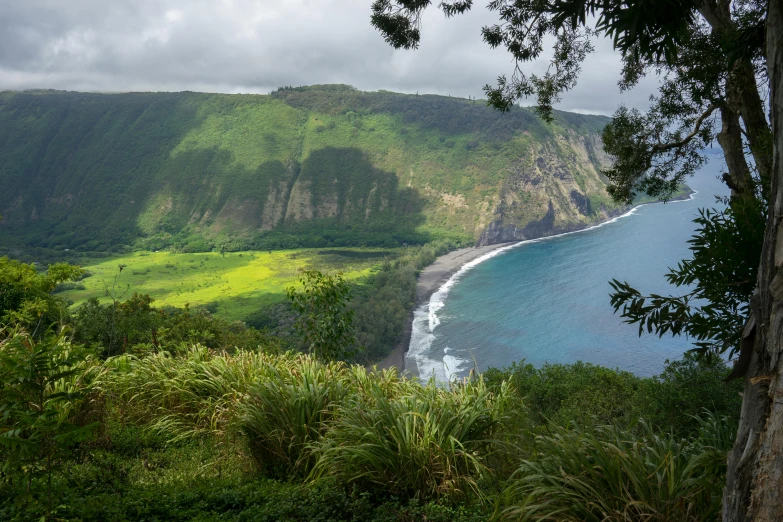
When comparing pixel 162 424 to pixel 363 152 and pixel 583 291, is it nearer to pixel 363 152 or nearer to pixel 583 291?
pixel 583 291

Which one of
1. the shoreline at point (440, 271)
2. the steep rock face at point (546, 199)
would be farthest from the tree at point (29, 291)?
the steep rock face at point (546, 199)

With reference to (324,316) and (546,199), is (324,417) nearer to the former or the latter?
(324,316)

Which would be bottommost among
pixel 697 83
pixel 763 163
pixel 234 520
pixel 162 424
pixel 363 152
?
pixel 162 424

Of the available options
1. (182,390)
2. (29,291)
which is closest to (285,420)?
(182,390)

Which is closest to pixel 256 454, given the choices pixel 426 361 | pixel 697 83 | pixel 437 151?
pixel 697 83

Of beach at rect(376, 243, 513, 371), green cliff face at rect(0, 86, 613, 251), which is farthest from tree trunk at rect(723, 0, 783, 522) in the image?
green cliff face at rect(0, 86, 613, 251)
